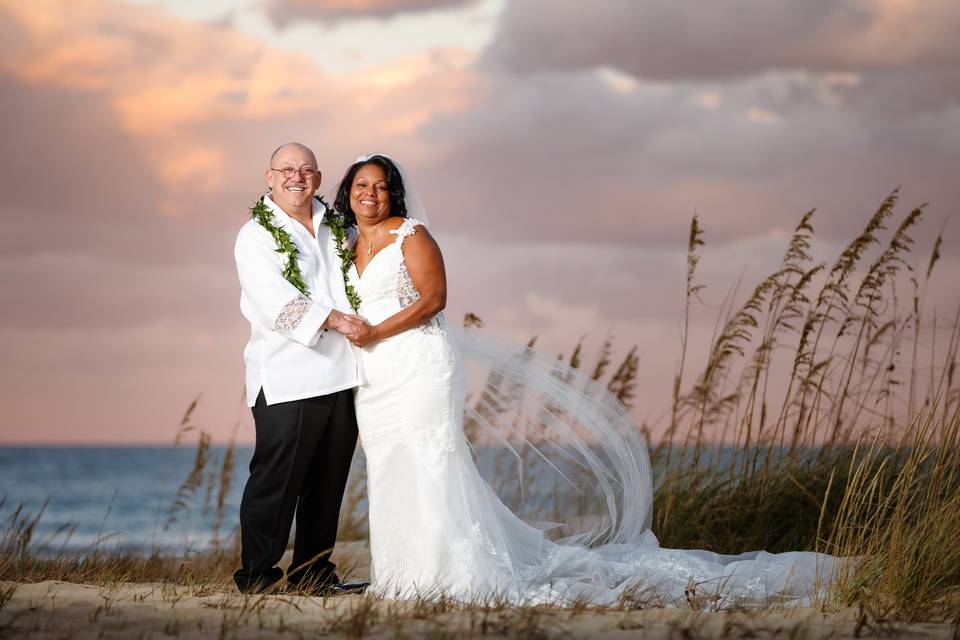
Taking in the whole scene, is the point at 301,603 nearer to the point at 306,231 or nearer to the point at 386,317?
the point at 386,317

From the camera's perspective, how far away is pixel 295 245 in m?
5.58

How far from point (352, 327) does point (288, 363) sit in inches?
17.9

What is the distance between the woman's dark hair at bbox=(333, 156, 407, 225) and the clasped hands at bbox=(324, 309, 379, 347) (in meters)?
0.69

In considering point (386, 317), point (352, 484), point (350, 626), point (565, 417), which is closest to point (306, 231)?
point (386, 317)

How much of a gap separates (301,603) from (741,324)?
4132 mm

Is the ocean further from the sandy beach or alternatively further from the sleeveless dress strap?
the sleeveless dress strap

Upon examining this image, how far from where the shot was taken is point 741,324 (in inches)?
298

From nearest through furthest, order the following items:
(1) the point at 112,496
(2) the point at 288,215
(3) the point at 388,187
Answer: (3) the point at 388,187 < (2) the point at 288,215 < (1) the point at 112,496

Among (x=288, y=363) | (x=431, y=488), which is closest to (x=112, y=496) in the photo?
(x=288, y=363)

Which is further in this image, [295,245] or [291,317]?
[295,245]

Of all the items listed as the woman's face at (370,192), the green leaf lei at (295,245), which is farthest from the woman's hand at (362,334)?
the woman's face at (370,192)

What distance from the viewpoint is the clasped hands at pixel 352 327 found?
5316mm

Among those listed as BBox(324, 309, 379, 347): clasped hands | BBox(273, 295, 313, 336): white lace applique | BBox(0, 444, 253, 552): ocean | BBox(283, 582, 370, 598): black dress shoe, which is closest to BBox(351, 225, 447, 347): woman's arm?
BBox(324, 309, 379, 347): clasped hands

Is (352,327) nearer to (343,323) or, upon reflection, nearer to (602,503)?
(343,323)
